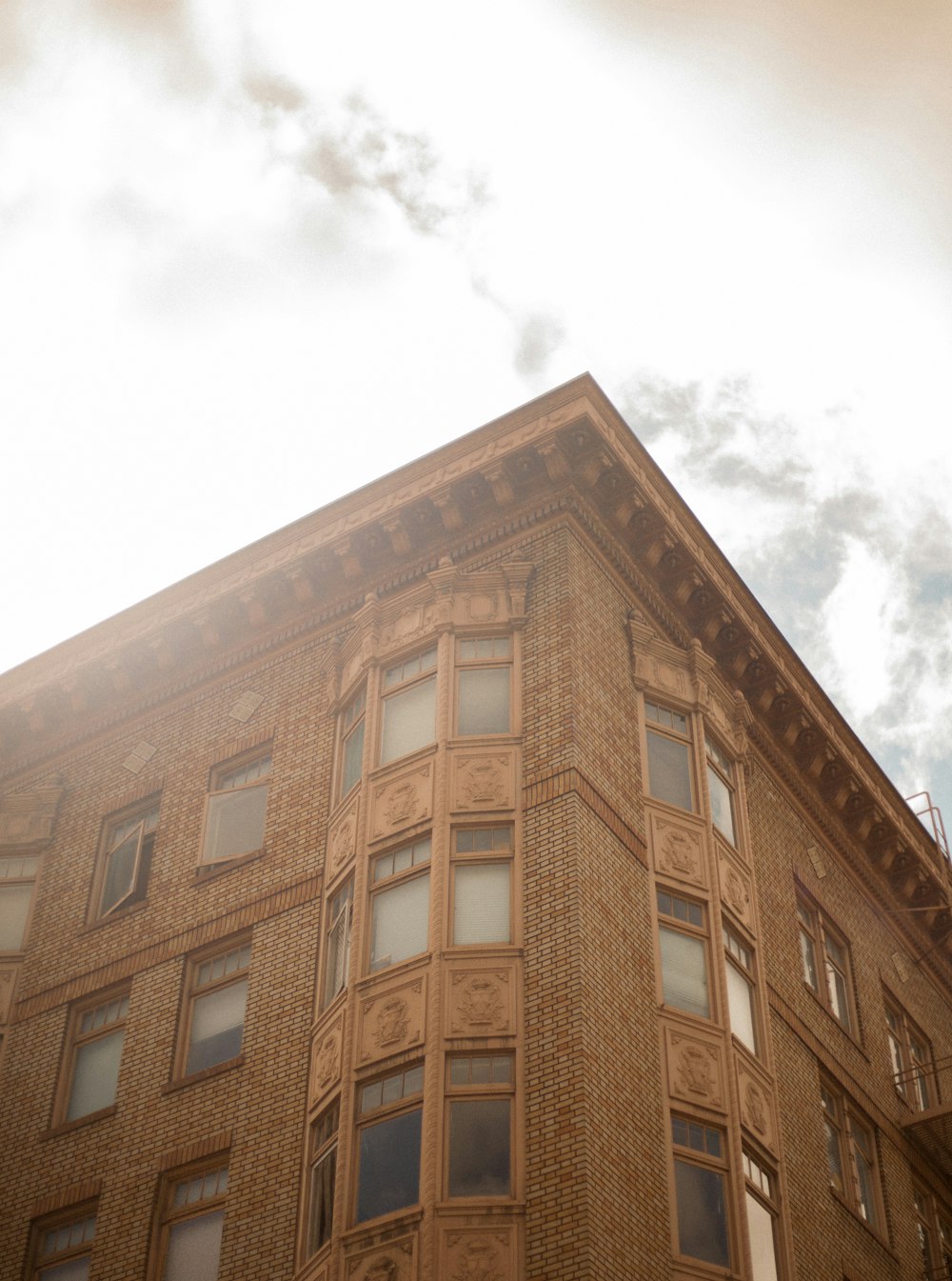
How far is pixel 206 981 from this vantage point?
2577 centimetres

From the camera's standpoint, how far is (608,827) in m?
23.8

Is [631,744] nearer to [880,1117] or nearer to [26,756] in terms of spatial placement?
[880,1117]

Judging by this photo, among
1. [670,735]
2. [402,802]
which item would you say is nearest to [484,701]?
[402,802]

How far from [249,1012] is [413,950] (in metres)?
3.38

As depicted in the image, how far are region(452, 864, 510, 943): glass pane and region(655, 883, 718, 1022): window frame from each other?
7.81 feet

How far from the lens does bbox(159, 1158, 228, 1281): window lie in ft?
74.3

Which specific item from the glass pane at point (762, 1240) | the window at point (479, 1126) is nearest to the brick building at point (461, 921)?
the window at point (479, 1126)

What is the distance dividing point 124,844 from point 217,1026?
4928 mm

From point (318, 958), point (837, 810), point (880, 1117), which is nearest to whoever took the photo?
point (318, 958)

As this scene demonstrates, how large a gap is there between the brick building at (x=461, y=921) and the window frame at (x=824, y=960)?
9 cm

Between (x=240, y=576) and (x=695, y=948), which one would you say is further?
(x=240, y=576)

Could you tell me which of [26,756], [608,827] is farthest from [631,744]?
[26,756]

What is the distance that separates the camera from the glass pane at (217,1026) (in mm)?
24688

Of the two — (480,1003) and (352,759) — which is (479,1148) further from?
(352,759)
